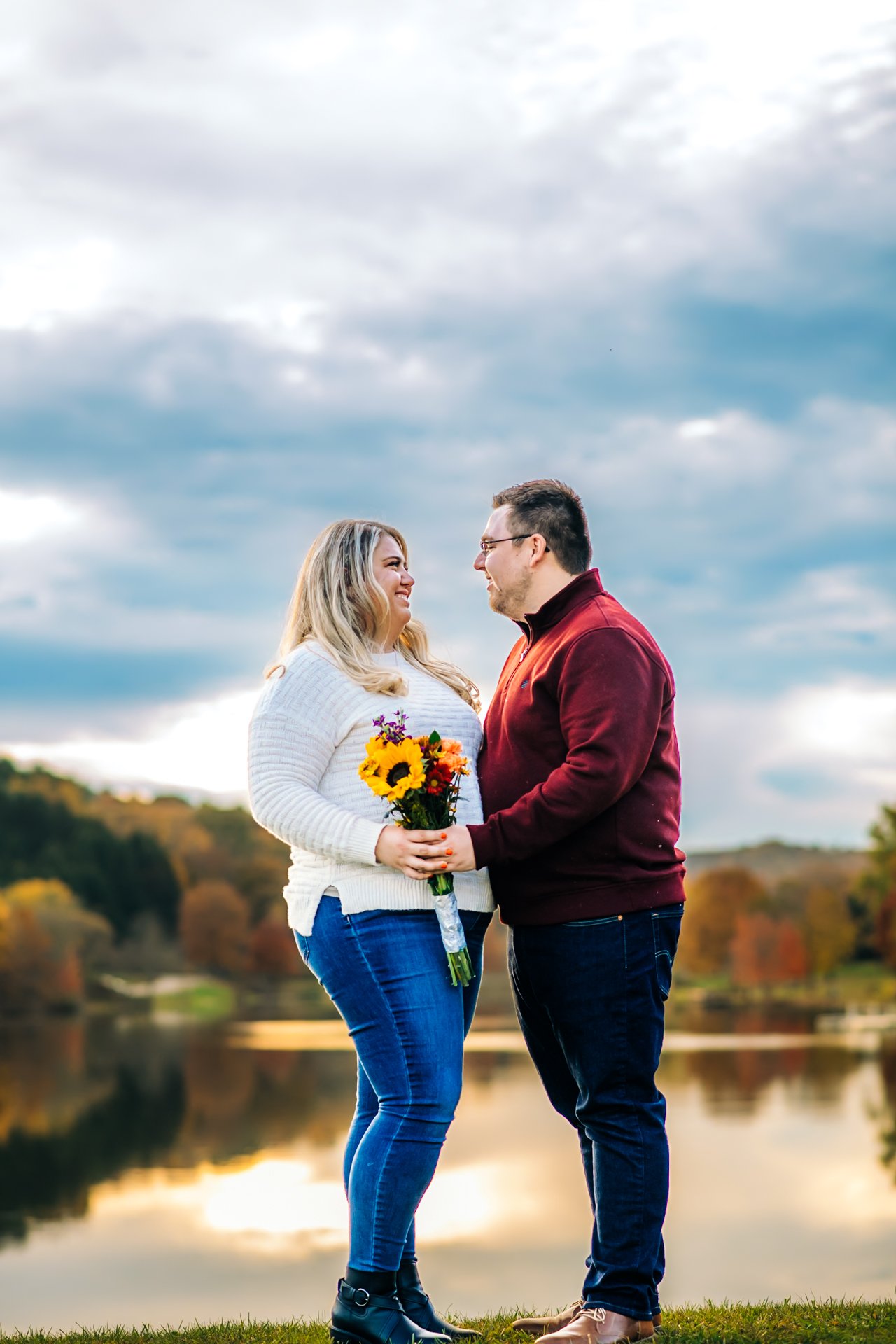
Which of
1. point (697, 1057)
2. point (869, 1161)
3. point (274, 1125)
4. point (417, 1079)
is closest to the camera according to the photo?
point (417, 1079)

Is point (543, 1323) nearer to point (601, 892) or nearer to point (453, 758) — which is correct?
point (601, 892)

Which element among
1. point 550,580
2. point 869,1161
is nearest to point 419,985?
point 550,580

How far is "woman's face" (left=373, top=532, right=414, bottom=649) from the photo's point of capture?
4.28 metres

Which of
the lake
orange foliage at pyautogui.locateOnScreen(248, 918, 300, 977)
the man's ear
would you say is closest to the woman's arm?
the man's ear

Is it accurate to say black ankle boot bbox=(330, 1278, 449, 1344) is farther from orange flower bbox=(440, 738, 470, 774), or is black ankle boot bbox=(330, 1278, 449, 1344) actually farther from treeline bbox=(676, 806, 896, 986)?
treeline bbox=(676, 806, 896, 986)

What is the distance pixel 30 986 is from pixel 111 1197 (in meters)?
28.9

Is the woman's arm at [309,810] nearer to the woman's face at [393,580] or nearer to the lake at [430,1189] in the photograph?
the woman's face at [393,580]

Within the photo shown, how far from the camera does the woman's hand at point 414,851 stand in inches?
153

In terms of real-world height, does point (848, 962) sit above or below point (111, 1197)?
above

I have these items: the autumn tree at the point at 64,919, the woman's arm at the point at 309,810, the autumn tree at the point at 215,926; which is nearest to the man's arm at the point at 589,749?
the woman's arm at the point at 309,810

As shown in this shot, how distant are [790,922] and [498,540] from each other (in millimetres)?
62870

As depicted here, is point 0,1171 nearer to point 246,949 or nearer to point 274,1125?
point 274,1125

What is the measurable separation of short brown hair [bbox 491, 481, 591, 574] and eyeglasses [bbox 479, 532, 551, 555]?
0.01 meters

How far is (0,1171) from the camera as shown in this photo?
1453 inches
